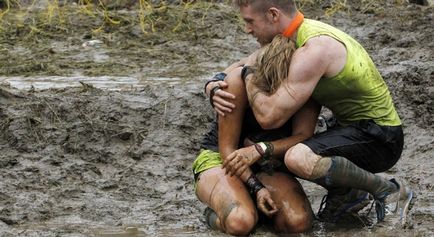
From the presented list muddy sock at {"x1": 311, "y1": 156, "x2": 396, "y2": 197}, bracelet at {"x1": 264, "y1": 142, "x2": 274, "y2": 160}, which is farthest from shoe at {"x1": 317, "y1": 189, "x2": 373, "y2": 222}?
bracelet at {"x1": 264, "y1": 142, "x2": 274, "y2": 160}

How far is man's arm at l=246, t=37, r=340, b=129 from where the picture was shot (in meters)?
5.79

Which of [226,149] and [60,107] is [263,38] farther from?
[60,107]

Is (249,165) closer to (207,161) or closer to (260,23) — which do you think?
(207,161)

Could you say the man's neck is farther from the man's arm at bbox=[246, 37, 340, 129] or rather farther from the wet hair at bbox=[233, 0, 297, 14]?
the man's arm at bbox=[246, 37, 340, 129]

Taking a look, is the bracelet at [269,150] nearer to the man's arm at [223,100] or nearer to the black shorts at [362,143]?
the black shorts at [362,143]

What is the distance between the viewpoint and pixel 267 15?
6.02m

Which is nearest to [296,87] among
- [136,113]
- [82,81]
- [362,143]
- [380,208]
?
[362,143]

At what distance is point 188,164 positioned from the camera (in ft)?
26.3

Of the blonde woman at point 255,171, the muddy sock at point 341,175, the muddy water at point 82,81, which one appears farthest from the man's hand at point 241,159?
the muddy water at point 82,81

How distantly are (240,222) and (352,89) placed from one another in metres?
1.02

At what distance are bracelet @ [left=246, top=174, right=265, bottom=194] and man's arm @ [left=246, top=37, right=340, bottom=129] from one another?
0.36 m

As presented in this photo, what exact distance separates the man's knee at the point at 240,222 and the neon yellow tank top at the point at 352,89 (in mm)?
795

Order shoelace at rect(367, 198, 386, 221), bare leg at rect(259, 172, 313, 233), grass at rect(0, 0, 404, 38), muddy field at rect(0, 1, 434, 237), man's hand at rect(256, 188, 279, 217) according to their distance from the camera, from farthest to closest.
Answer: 1. grass at rect(0, 0, 404, 38)
2. muddy field at rect(0, 1, 434, 237)
3. shoelace at rect(367, 198, 386, 221)
4. bare leg at rect(259, 172, 313, 233)
5. man's hand at rect(256, 188, 279, 217)

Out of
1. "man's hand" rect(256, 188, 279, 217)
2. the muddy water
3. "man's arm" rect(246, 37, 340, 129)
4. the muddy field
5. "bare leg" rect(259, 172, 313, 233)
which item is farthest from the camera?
the muddy water
